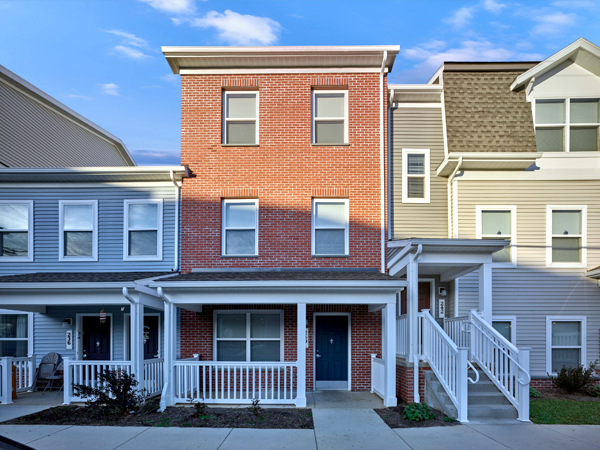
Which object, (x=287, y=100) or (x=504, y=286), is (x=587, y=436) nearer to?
(x=504, y=286)

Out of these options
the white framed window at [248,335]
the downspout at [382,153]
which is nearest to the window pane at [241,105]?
the downspout at [382,153]

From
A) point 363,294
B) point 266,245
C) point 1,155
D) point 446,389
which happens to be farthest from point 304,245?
point 1,155

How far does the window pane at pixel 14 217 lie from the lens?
13.8m

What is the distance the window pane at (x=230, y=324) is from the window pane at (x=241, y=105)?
5.37 meters

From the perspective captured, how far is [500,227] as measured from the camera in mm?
13812

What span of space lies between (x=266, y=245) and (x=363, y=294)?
127 inches

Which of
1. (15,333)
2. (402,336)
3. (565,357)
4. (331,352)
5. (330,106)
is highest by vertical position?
(330,106)

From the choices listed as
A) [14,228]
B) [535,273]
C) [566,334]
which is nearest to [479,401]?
[535,273]

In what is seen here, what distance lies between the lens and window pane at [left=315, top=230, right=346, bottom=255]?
1325 cm

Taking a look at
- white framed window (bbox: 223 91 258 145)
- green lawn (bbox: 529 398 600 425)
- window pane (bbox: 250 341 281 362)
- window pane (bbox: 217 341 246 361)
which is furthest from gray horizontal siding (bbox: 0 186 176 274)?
green lawn (bbox: 529 398 600 425)

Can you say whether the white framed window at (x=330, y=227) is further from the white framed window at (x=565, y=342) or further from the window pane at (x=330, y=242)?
the white framed window at (x=565, y=342)

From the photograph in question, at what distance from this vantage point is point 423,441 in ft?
27.8

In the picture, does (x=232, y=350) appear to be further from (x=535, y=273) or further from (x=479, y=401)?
(x=535, y=273)

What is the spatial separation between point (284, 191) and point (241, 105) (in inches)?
106
